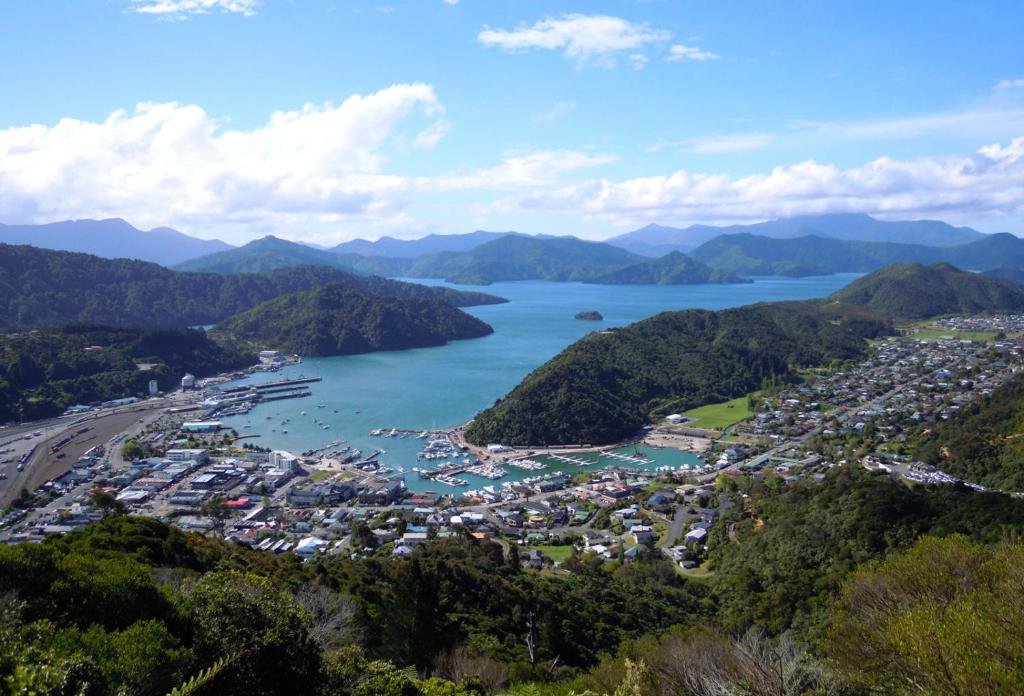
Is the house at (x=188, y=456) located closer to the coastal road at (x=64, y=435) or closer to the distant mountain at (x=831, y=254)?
the coastal road at (x=64, y=435)

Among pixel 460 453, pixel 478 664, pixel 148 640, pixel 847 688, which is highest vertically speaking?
pixel 148 640

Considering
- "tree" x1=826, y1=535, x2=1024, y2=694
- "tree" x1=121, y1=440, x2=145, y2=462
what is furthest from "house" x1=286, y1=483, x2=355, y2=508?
"tree" x1=826, y1=535, x2=1024, y2=694

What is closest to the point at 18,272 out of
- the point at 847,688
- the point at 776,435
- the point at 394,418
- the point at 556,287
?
the point at 394,418

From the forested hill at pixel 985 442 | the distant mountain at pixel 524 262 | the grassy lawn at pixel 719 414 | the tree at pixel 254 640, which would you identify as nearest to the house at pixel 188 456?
the grassy lawn at pixel 719 414

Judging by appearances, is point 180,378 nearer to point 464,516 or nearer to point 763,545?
point 464,516

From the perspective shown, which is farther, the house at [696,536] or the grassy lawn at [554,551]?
the house at [696,536]

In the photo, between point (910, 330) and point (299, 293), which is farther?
point (299, 293)
